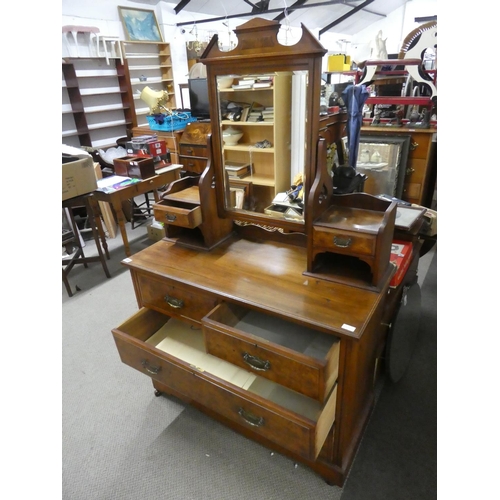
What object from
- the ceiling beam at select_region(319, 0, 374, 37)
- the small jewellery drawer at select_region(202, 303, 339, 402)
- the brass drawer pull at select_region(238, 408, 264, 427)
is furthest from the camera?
the ceiling beam at select_region(319, 0, 374, 37)

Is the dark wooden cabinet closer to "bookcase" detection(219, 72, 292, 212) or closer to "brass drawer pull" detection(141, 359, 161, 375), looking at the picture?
"bookcase" detection(219, 72, 292, 212)

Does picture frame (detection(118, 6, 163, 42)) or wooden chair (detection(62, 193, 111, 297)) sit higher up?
picture frame (detection(118, 6, 163, 42))


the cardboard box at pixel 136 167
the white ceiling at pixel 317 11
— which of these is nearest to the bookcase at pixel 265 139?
the cardboard box at pixel 136 167

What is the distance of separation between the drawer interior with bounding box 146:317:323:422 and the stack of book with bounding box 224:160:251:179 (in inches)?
27.9

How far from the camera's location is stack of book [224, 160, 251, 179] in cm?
141

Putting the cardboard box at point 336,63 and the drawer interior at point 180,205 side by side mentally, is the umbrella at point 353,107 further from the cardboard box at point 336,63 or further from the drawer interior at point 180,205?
the cardboard box at point 336,63

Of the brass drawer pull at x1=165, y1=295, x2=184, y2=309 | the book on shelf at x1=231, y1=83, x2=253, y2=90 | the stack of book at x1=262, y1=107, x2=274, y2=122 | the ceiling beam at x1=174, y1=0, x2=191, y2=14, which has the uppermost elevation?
the ceiling beam at x1=174, y1=0, x2=191, y2=14

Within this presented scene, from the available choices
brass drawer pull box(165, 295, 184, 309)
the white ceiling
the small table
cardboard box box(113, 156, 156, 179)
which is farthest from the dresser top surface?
the white ceiling

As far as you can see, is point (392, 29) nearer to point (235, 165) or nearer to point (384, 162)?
point (384, 162)

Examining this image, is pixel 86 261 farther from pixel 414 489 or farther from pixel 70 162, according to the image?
pixel 414 489

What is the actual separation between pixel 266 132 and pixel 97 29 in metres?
4.87

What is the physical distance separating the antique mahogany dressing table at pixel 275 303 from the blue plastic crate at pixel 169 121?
2.67 meters

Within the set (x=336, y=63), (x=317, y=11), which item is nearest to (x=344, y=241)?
(x=336, y=63)

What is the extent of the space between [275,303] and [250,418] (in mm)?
374
